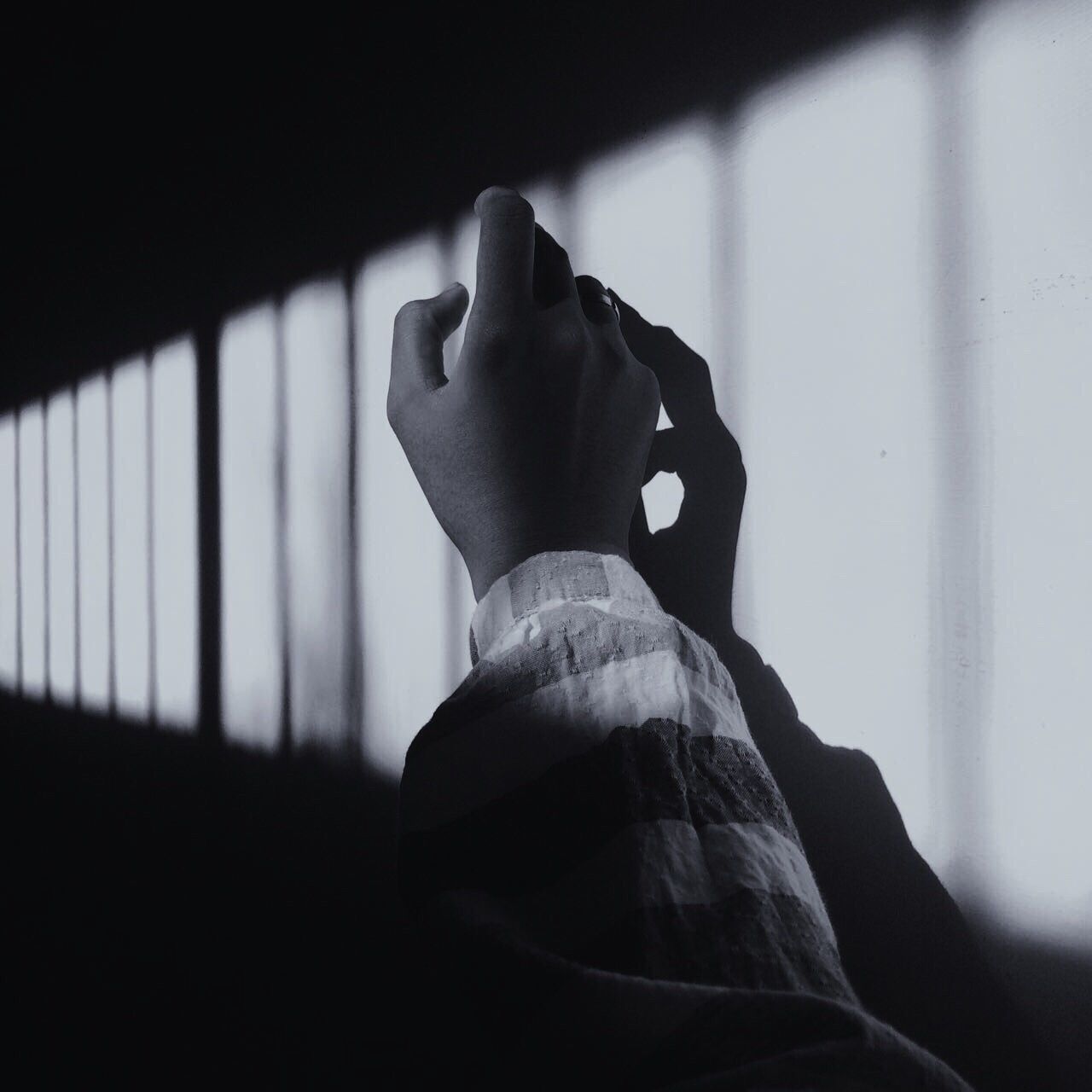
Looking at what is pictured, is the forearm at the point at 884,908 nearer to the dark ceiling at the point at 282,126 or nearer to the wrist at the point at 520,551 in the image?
the wrist at the point at 520,551

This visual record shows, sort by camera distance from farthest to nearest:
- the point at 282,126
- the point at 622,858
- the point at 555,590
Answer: the point at 282,126
the point at 555,590
the point at 622,858

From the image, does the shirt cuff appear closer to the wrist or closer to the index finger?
the wrist

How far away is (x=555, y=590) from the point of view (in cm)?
40

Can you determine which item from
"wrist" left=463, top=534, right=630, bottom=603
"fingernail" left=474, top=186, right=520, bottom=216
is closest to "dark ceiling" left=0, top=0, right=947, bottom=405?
"fingernail" left=474, top=186, right=520, bottom=216

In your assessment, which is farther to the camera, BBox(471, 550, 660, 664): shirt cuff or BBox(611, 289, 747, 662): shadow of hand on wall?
BBox(611, 289, 747, 662): shadow of hand on wall

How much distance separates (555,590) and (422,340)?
8.4 inches

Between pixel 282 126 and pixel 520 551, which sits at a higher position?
pixel 282 126

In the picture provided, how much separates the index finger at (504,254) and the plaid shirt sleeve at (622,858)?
163mm

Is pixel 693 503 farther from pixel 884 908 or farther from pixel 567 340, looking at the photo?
pixel 884 908

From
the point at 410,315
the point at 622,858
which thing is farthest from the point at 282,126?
the point at 622,858

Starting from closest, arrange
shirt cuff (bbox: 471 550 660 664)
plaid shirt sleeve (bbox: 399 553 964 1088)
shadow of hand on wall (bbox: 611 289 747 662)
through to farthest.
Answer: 1. plaid shirt sleeve (bbox: 399 553 964 1088)
2. shirt cuff (bbox: 471 550 660 664)
3. shadow of hand on wall (bbox: 611 289 747 662)

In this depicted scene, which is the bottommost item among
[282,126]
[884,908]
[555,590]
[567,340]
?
[884,908]

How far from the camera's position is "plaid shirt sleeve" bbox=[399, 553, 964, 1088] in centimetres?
24

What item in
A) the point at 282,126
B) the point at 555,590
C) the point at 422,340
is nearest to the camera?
the point at 555,590
